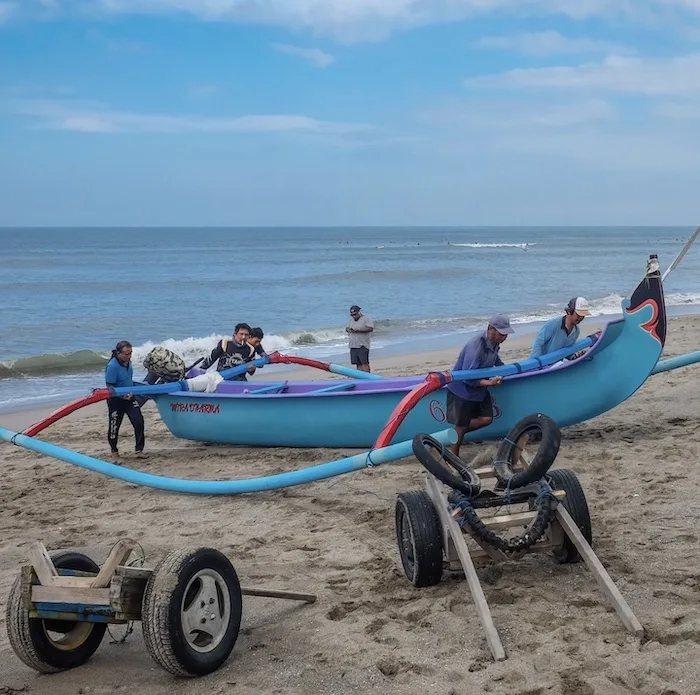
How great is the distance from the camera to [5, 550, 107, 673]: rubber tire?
3.79 metres

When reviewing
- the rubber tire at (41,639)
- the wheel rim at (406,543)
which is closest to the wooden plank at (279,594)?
the wheel rim at (406,543)

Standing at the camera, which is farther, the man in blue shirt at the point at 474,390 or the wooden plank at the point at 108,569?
the man in blue shirt at the point at 474,390

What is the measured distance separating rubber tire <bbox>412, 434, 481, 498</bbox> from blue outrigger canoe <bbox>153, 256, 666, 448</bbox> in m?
1.93

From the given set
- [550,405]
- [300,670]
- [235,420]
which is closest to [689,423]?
[550,405]

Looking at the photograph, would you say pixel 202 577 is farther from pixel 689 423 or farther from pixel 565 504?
pixel 689 423

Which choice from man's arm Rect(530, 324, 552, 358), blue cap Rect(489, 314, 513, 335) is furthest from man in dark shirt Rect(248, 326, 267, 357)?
blue cap Rect(489, 314, 513, 335)

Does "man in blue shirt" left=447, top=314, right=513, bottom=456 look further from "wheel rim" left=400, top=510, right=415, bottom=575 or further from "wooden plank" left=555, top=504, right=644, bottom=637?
"wooden plank" left=555, top=504, right=644, bottom=637

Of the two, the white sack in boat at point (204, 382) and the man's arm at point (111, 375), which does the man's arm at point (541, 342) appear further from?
the man's arm at point (111, 375)

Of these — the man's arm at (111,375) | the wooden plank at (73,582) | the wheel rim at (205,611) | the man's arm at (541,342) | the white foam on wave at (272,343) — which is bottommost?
the white foam on wave at (272,343)

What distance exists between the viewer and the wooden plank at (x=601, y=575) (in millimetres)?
3939

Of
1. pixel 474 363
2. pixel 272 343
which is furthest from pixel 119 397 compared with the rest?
pixel 272 343

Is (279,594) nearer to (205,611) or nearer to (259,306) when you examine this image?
(205,611)

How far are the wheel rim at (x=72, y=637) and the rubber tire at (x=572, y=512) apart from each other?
2.58 metres

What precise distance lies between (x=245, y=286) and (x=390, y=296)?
834 cm
